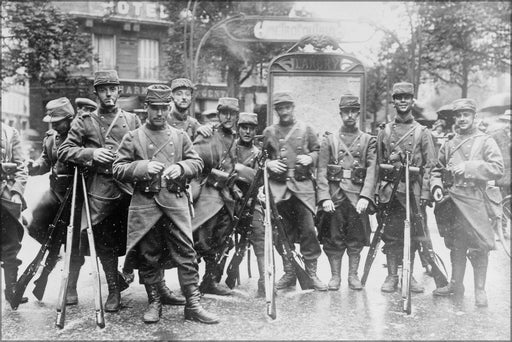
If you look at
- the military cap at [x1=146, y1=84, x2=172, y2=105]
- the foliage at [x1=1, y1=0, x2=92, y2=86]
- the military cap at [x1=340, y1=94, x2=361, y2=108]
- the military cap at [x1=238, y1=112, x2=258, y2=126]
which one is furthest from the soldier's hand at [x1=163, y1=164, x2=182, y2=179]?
the foliage at [x1=1, y1=0, x2=92, y2=86]

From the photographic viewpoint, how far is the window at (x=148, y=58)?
29.2 m

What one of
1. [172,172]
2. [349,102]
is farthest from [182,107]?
[349,102]

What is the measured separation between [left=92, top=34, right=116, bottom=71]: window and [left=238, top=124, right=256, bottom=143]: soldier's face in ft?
78.7

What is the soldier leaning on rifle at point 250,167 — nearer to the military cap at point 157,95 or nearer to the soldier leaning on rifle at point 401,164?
the military cap at point 157,95

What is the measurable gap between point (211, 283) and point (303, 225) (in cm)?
117

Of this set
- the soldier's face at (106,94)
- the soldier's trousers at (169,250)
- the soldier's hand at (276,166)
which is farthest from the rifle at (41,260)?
the soldier's hand at (276,166)

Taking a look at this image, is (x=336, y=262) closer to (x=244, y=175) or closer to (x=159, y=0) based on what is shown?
(x=244, y=175)

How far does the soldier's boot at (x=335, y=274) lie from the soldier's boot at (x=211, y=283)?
43.6 inches

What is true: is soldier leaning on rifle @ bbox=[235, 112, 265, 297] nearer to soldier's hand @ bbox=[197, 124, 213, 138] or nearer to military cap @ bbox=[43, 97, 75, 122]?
soldier's hand @ bbox=[197, 124, 213, 138]

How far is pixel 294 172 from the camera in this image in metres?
5.88

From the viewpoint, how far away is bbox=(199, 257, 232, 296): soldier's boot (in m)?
5.75

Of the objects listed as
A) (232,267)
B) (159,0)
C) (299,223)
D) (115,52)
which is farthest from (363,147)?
(115,52)

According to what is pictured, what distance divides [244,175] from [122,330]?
6.68ft

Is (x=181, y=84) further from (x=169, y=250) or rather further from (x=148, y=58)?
(x=148, y=58)
